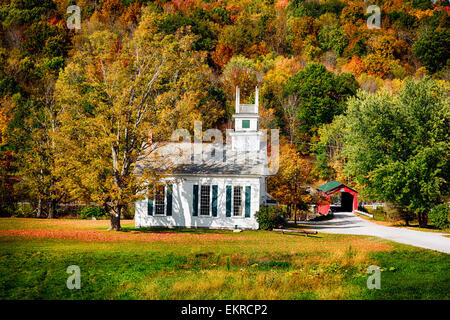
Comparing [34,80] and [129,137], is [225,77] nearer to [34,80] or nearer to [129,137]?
[34,80]

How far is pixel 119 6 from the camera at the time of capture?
82.0 meters

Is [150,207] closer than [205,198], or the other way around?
[205,198]

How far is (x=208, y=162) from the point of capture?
1160 inches

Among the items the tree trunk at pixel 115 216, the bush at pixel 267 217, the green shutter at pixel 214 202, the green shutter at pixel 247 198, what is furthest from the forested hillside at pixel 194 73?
the green shutter at pixel 214 202

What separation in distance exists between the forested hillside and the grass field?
7.71 meters

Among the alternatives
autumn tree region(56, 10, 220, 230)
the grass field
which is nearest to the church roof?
autumn tree region(56, 10, 220, 230)

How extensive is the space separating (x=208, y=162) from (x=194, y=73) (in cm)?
1392

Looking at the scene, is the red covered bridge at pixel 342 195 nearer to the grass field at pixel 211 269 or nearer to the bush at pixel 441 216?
the bush at pixel 441 216

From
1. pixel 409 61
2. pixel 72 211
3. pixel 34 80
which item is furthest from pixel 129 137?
pixel 409 61

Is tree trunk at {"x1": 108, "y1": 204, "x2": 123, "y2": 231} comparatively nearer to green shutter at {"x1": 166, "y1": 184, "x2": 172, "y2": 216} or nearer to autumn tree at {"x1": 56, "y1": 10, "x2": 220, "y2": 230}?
autumn tree at {"x1": 56, "y1": 10, "x2": 220, "y2": 230}

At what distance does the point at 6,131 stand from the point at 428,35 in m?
68.2

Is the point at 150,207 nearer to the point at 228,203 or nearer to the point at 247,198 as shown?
the point at 228,203

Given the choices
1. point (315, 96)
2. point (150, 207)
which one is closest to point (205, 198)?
point (150, 207)

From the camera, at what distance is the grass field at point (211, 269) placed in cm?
1017
